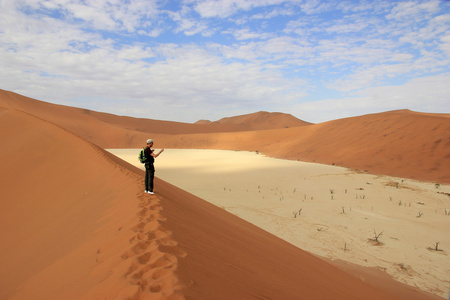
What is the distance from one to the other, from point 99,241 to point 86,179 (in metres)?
4.38

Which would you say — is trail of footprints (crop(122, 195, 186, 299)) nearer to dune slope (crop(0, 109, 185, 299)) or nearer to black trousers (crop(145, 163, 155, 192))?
dune slope (crop(0, 109, 185, 299))

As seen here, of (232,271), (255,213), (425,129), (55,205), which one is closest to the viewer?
(232,271)

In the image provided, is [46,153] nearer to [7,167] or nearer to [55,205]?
[7,167]

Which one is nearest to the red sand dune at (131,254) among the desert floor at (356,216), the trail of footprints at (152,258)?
the trail of footprints at (152,258)

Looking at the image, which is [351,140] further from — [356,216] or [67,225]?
[67,225]

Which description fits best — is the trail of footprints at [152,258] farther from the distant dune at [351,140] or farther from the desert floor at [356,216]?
the distant dune at [351,140]

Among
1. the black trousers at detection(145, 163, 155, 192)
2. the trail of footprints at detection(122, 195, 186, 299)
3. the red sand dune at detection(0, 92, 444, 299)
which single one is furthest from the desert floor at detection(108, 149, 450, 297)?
the trail of footprints at detection(122, 195, 186, 299)

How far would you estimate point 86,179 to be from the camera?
6.91m

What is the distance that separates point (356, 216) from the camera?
7.43 metres

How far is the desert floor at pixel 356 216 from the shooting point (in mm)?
4961

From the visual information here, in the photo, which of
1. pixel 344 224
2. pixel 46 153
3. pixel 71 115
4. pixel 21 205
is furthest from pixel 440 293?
pixel 71 115

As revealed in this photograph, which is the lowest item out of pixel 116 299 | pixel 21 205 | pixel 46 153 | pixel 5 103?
pixel 21 205

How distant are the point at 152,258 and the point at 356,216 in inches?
271

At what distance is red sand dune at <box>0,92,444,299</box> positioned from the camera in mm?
2100
